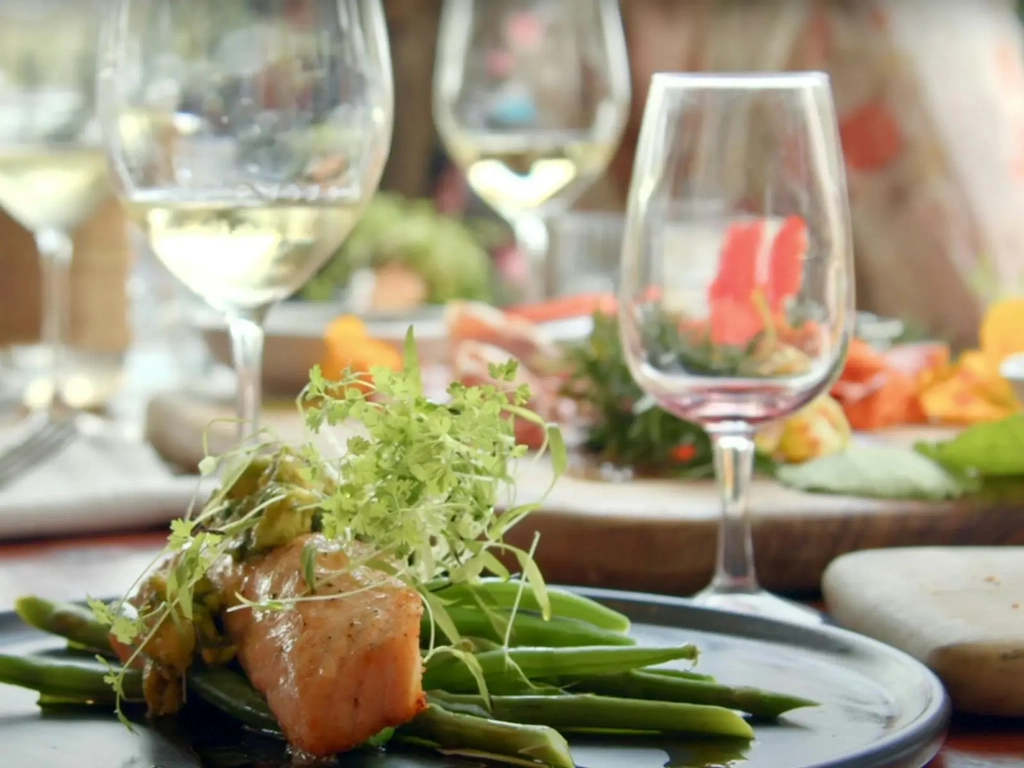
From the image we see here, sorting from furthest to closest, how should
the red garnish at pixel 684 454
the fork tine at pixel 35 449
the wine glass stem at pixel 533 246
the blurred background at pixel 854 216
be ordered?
the wine glass stem at pixel 533 246 → the blurred background at pixel 854 216 → the fork tine at pixel 35 449 → the red garnish at pixel 684 454

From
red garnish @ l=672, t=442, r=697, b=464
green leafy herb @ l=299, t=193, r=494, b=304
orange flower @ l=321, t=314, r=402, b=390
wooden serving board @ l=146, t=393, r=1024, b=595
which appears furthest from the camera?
green leafy herb @ l=299, t=193, r=494, b=304

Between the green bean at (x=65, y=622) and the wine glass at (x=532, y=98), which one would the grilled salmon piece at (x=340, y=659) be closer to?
the green bean at (x=65, y=622)

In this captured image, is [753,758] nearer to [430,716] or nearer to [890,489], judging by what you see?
[430,716]

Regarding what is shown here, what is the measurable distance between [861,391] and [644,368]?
71cm

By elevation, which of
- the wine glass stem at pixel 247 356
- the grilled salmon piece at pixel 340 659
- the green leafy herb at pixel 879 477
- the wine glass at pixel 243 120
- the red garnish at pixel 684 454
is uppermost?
the wine glass at pixel 243 120

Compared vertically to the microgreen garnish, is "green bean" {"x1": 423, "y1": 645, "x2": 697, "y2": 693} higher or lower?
lower

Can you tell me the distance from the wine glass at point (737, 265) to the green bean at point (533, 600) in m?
0.23

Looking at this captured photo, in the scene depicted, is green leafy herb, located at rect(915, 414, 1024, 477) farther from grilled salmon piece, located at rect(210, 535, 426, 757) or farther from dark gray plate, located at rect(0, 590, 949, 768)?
grilled salmon piece, located at rect(210, 535, 426, 757)

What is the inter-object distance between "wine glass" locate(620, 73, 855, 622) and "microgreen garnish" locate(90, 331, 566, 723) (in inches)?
12.0

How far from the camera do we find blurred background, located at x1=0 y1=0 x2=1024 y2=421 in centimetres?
257

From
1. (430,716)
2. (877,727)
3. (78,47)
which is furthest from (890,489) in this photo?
(78,47)

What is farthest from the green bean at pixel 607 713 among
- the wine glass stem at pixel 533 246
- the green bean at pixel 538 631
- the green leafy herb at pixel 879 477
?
the wine glass stem at pixel 533 246

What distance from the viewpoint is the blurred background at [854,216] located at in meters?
2.57

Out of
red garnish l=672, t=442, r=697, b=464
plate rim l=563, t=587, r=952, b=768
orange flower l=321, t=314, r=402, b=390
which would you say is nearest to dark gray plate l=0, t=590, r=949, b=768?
plate rim l=563, t=587, r=952, b=768
